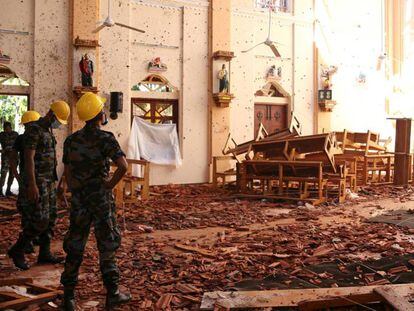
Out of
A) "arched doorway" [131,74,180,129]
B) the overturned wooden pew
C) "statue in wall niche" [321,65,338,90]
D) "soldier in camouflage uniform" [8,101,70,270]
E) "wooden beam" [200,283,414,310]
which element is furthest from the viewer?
"statue in wall niche" [321,65,338,90]

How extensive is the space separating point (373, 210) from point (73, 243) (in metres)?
7.82

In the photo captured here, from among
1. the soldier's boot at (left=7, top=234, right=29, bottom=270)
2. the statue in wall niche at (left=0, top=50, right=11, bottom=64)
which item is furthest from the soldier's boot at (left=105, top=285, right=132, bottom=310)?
the statue in wall niche at (left=0, top=50, right=11, bottom=64)

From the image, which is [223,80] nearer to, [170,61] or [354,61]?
[170,61]

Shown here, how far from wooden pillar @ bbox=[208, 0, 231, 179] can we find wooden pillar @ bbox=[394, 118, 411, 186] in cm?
580

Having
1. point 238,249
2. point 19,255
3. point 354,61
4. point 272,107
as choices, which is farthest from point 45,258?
point 354,61

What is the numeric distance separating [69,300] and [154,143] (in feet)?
35.6

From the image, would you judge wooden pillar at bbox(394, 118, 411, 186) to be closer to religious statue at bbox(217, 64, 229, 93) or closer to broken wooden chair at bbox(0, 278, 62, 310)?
religious statue at bbox(217, 64, 229, 93)

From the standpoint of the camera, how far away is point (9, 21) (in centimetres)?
1316

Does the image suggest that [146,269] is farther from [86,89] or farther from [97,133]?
[86,89]

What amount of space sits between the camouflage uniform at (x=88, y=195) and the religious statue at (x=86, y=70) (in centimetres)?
982

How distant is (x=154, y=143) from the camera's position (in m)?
14.9

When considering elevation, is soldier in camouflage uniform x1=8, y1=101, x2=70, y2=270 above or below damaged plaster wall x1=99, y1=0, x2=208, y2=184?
below

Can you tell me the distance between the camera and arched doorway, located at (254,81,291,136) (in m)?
17.2

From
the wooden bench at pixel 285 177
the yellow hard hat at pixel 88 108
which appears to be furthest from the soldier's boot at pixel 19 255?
the wooden bench at pixel 285 177
